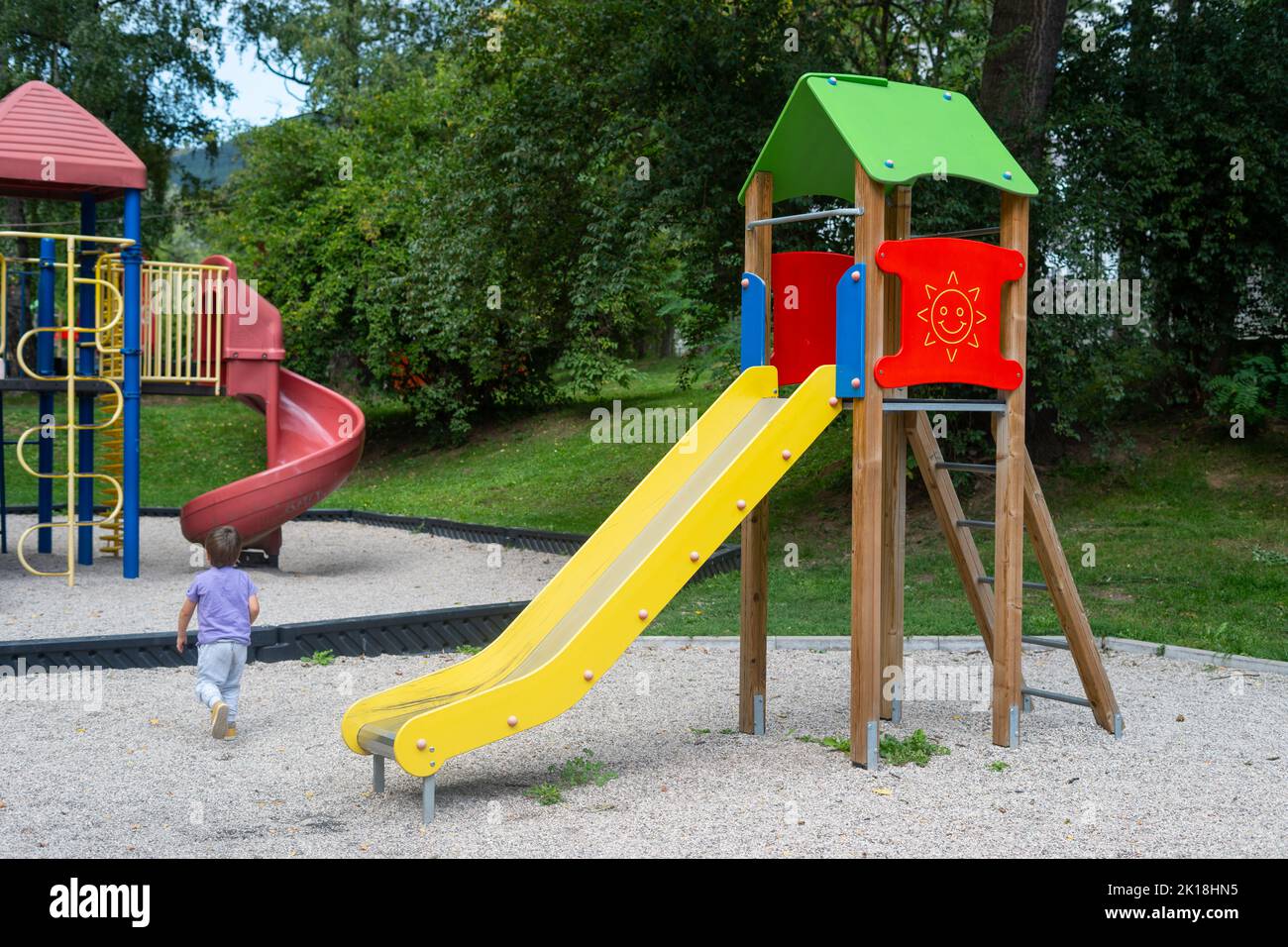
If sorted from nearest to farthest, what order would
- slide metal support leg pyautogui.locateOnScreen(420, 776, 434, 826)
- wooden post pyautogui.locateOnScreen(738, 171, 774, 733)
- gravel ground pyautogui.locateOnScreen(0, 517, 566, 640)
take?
slide metal support leg pyautogui.locateOnScreen(420, 776, 434, 826), wooden post pyautogui.locateOnScreen(738, 171, 774, 733), gravel ground pyautogui.locateOnScreen(0, 517, 566, 640)

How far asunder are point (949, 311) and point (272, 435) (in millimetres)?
9484

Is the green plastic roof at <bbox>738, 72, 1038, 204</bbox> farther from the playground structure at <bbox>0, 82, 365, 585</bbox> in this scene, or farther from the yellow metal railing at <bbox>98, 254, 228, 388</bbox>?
the yellow metal railing at <bbox>98, 254, 228, 388</bbox>

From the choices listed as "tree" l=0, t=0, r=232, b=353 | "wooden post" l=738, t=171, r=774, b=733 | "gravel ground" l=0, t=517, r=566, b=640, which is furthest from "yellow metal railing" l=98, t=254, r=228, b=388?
"tree" l=0, t=0, r=232, b=353

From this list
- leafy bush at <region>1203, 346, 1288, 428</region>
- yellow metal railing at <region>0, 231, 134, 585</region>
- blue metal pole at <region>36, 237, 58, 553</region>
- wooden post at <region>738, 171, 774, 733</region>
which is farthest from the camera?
leafy bush at <region>1203, 346, 1288, 428</region>

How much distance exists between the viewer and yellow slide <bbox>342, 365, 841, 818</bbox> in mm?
5539

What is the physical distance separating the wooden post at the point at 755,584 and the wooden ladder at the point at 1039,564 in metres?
0.97

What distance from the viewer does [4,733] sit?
22.3ft

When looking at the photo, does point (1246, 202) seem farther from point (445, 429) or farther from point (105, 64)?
point (105, 64)

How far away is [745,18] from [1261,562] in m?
7.29

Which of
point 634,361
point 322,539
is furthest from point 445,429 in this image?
point 634,361

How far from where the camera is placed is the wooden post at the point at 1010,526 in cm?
675

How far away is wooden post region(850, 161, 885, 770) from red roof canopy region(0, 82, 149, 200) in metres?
8.51

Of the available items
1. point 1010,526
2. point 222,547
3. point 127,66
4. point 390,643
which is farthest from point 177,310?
point 127,66

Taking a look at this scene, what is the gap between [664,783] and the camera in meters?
6.05
